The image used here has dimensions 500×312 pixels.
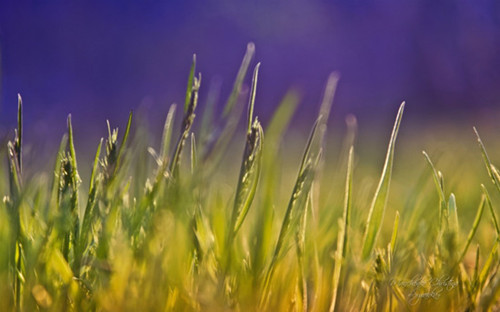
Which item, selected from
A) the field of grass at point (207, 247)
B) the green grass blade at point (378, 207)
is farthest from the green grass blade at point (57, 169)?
the green grass blade at point (378, 207)

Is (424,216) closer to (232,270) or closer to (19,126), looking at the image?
(232,270)

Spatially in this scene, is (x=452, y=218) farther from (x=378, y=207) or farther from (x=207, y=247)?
(x=207, y=247)

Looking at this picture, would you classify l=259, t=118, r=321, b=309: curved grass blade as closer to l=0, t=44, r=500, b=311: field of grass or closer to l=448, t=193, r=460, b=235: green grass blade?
l=0, t=44, r=500, b=311: field of grass

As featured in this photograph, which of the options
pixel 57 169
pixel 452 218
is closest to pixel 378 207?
pixel 452 218

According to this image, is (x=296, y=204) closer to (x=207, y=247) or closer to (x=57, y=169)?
(x=207, y=247)

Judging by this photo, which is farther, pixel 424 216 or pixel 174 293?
pixel 424 216

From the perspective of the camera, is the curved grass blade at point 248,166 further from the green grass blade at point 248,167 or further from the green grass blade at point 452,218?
the green grass blade at point 452,218

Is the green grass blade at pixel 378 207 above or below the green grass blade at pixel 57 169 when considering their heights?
below

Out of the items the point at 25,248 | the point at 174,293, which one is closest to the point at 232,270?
→ the point at 174,293
